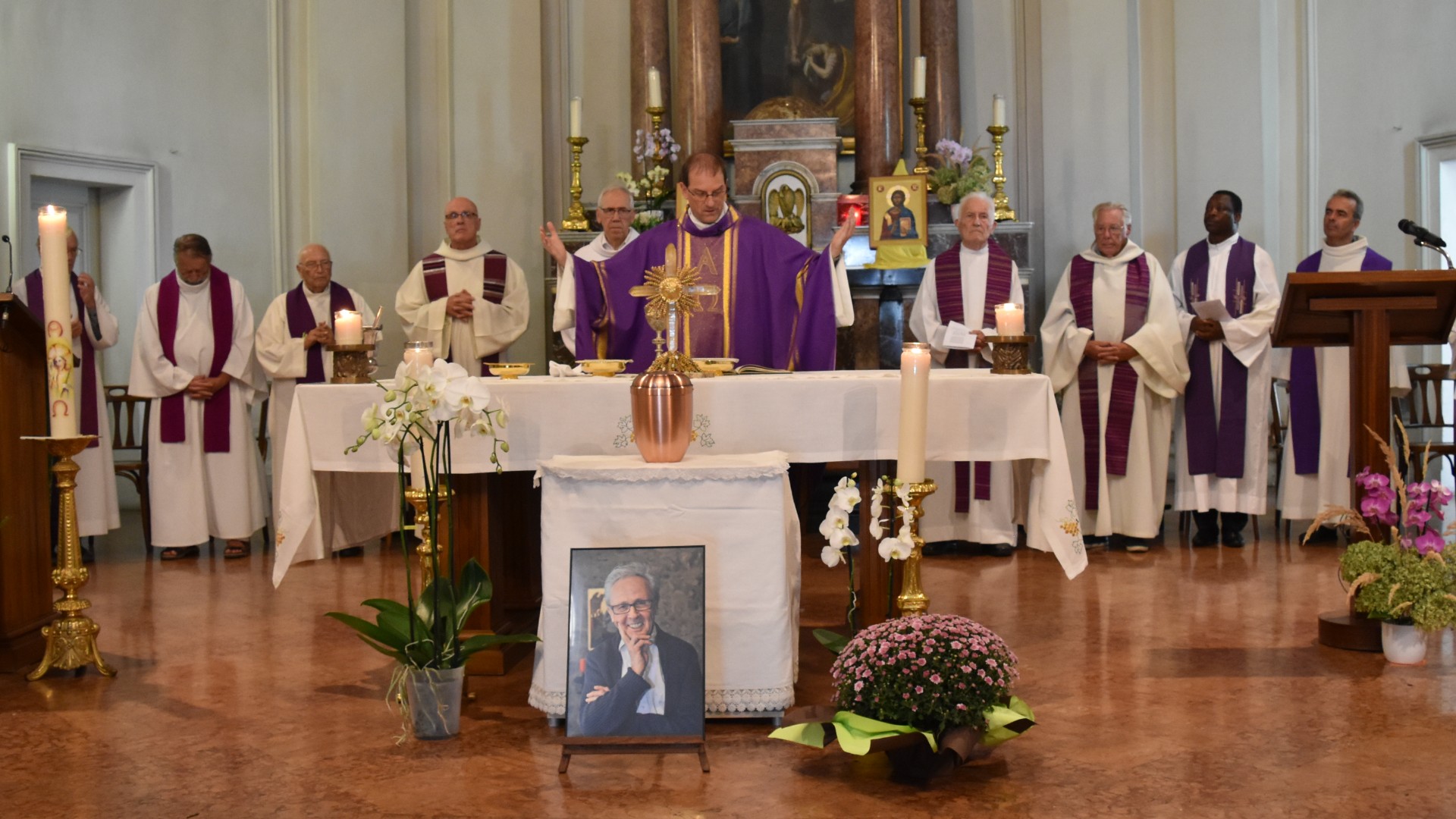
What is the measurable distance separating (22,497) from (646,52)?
5493 mm

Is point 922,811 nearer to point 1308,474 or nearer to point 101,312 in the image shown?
point 1308,474

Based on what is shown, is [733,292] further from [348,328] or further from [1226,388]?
[1226,388]

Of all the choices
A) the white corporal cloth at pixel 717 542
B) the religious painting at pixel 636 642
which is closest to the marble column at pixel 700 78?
the white corporal cloth at pixel 717 542

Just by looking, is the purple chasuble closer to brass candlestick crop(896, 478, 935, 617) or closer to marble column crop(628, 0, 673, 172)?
brass candlestick crop(896, 478, 935, 617)

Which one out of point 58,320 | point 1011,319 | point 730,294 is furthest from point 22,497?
point 1011,319

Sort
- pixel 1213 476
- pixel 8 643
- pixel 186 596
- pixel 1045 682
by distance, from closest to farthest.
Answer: pixel 1045 682
pixel 8 643
pixel 186 596
pixel 1213 476

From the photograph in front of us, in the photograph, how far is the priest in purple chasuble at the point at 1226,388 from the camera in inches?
277

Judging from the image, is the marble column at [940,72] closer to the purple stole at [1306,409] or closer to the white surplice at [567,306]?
the purple stole at [1306,409]

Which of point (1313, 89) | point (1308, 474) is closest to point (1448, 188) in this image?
point (1313, 89)

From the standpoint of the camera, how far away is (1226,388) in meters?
7.14

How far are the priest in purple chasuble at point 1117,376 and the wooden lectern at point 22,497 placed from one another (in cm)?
476

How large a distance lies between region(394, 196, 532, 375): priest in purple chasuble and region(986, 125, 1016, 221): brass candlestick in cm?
289

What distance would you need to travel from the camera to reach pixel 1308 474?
7254mm

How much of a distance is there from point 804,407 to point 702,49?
5.21 m
